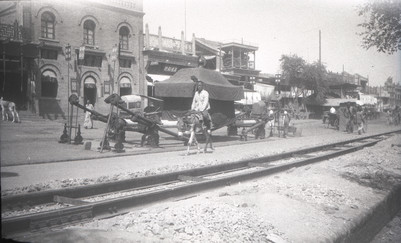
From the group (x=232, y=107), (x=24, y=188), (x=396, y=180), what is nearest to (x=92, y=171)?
(x=24, y=188)

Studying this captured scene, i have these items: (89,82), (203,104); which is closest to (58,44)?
(89,82)

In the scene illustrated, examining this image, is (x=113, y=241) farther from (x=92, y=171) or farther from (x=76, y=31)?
(x=92, y=171)

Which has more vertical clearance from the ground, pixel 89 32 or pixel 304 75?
pixel 304 75

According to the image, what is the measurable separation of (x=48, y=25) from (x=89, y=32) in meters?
0.65

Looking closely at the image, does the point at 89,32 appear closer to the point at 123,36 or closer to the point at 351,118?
the point at 123,36

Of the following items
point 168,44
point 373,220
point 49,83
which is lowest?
point 373,220

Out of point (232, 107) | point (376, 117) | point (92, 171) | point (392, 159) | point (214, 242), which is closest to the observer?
point (214, 242)

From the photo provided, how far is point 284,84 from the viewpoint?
44.1 m

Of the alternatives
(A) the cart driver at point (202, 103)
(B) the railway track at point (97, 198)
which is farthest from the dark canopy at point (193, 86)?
(B) the railway track at point (97, 198)

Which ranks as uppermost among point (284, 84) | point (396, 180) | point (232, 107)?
point (284, 84)

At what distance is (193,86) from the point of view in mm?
10719

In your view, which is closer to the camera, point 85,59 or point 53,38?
point 53,38

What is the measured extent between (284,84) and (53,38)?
4269 cm

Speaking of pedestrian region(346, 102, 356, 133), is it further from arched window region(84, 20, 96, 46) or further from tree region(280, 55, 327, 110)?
tree region(280, 55, 327, 110)
